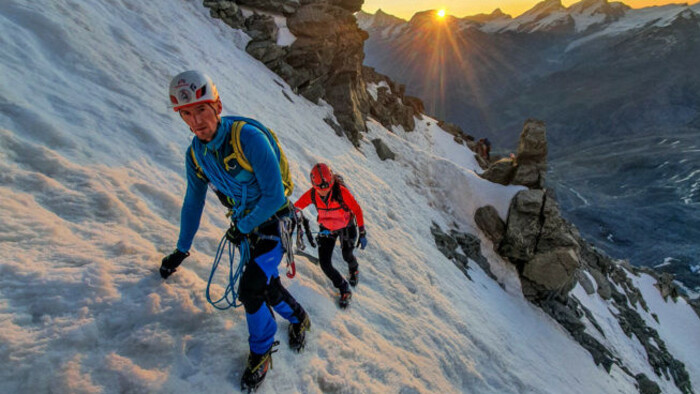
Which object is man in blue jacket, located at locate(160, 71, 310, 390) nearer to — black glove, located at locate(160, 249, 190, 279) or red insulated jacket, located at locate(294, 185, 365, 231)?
black glove, located at locate(160, 249, 190, 279)

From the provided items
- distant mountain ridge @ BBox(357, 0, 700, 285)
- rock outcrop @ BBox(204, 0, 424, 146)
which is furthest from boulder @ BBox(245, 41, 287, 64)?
distant mountain ridge @ BBox(357, 0, 700, 285)

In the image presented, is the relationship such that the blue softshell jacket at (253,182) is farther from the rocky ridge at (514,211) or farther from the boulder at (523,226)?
the boulder at (523,226)

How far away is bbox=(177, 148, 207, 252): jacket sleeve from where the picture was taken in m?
3.59

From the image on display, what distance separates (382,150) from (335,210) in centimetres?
1492

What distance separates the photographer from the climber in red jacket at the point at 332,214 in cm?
593

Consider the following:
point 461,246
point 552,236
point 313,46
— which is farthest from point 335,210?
point 313,46

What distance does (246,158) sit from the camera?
3127 millimetres

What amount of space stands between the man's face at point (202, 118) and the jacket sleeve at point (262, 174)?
0.30 meters

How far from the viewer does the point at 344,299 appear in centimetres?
598

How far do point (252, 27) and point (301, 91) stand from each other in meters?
5.37

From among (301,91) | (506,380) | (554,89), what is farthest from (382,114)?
(554,89)

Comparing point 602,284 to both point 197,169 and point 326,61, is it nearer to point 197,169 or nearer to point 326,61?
point 326,61

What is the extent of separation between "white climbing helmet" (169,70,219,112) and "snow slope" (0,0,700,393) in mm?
1964

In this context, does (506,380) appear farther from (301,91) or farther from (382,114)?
(382,114)
